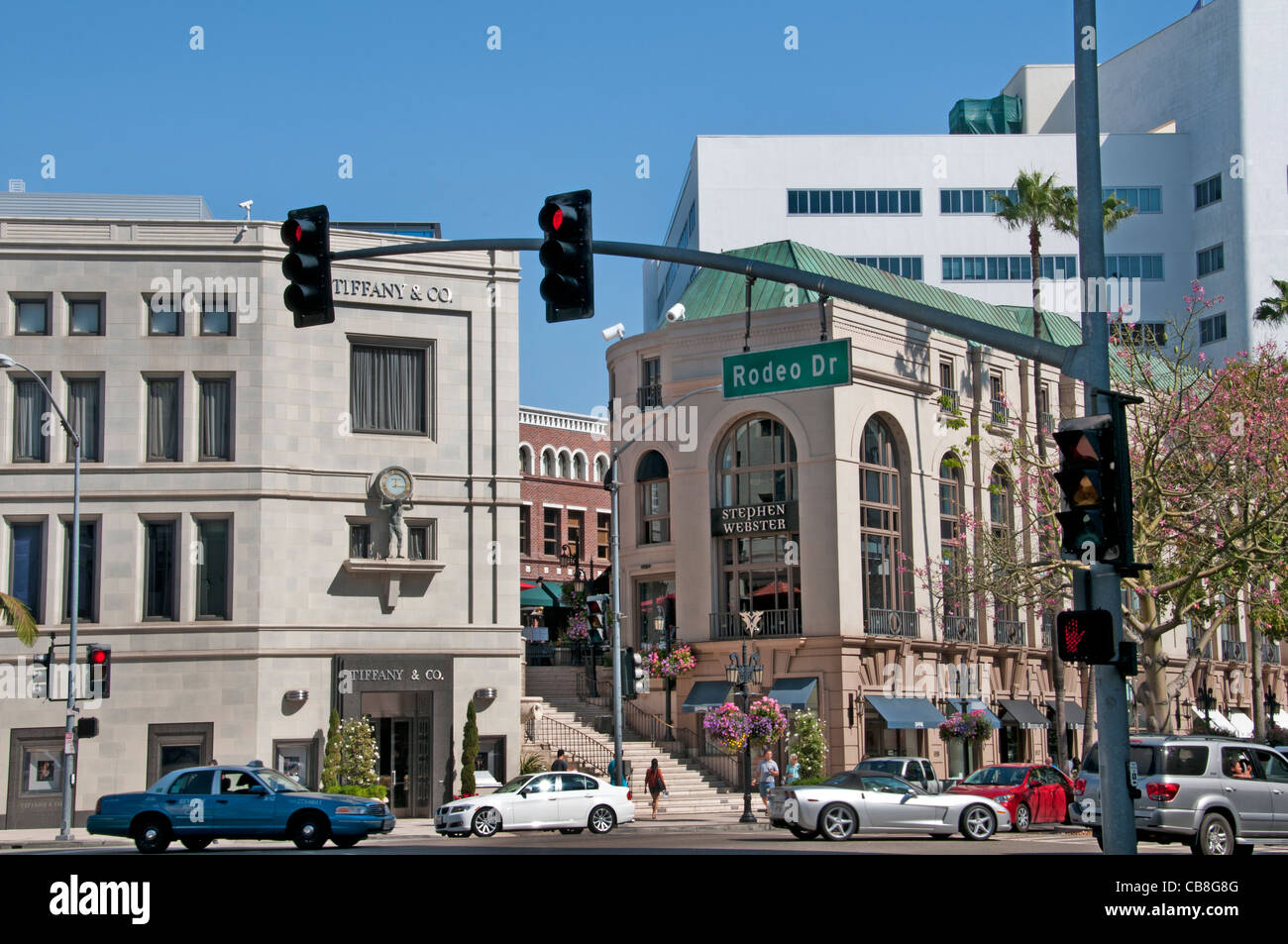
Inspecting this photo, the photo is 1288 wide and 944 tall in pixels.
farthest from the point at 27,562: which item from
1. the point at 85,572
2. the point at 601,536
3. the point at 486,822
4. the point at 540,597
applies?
the point at 601,536

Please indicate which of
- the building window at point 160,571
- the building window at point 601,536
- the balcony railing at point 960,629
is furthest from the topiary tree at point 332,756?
the building window at point 601,536

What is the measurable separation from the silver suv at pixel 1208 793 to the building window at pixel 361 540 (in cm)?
2159

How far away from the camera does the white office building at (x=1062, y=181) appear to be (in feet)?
249

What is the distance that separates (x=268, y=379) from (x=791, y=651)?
18.6 metres

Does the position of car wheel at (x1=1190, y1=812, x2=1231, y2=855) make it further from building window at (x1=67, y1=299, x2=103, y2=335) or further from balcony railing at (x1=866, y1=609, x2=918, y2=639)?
building window at (x1=67, y1=299, x2=103, y2=335)

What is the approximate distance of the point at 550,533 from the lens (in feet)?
242

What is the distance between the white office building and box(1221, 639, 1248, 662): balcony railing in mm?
17421

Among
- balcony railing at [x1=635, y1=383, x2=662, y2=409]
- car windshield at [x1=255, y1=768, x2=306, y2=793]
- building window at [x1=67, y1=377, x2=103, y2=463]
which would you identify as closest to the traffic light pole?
car windshield at [x1=255, y1=768, x2=306, y2=793]

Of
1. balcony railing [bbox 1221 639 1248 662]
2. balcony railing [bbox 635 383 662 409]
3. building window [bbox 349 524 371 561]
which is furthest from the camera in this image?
balcony railing [bbox 1221 639 1248 662]

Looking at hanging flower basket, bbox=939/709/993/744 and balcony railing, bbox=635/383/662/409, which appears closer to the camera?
hanging flower basket, bbox=939/709/993/744

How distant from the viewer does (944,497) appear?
Result: 49.7 m

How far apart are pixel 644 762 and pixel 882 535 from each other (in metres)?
10.9

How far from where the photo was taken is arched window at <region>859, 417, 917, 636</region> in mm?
45938
